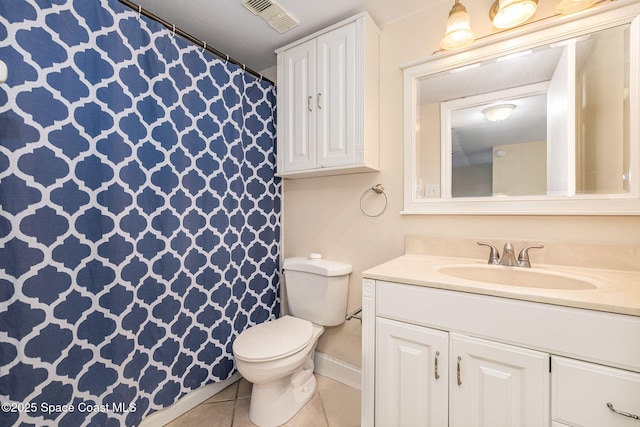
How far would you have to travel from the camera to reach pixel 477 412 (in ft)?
3.01

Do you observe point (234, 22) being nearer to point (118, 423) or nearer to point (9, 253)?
point (9, 253)

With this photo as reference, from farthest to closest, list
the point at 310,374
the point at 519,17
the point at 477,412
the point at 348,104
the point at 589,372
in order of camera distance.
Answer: the point at 310,374, the point at 348,104, the point at 519,17, the point at 477,412, the point at 589,372

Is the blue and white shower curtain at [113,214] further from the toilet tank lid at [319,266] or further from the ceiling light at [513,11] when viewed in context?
the ceiling light at [513,11]

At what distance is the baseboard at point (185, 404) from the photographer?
1.35 metres

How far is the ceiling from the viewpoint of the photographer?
4.75 ft

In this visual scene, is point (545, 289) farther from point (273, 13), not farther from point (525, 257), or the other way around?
point (273, 13)

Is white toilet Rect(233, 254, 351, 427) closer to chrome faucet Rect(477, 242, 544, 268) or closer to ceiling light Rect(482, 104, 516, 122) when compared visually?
chrome faucet Rect(477, 242, 544, 268)

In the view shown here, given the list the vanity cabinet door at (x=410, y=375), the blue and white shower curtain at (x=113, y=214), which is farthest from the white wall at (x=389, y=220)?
the vanity cabinet door at (x=410, y=375)

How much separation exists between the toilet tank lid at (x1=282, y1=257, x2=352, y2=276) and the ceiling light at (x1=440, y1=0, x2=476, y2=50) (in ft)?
4.23

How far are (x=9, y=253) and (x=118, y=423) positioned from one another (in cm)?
86

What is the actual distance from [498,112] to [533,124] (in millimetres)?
161

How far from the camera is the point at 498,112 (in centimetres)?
133

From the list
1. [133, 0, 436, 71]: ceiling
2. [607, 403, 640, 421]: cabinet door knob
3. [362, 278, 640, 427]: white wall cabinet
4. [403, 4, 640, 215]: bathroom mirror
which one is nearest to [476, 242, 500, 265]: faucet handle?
[403, 4, 640, 215]: bathroom mirror

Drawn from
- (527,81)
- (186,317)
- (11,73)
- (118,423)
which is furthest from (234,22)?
(118,423)
